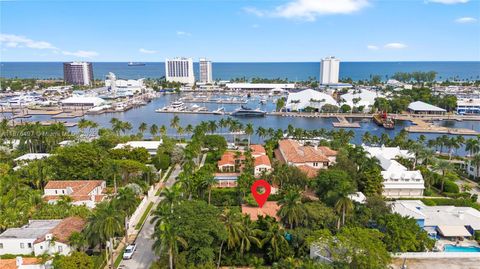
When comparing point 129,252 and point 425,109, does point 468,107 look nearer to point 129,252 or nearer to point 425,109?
point 425,109

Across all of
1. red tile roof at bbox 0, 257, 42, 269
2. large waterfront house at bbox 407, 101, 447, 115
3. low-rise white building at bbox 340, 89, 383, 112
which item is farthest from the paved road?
large waterfront house at bbox 407, 101, 447, 115

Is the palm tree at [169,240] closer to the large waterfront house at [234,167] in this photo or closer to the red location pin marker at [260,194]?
the red location pin marker at [260,194]

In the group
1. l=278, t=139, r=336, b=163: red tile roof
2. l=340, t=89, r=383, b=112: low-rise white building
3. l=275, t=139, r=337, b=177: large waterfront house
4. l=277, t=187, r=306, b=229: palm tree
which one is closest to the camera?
l=277, t=187, r=306, b=229: palm tree

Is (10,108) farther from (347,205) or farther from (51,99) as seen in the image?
(347,205)

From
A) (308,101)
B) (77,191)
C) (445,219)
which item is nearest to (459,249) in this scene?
(445,219)

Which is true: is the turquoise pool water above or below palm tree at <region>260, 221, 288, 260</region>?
below

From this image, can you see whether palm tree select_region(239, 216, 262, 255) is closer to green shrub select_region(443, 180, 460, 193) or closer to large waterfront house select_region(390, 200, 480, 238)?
large waterfront house select_region(390, 200, 480, 238)
